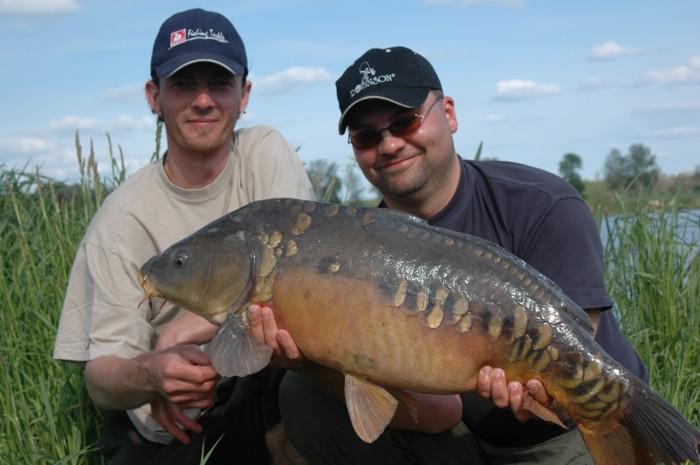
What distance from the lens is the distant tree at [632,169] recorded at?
15.6ft

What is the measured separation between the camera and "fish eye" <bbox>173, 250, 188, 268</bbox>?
2.63 m

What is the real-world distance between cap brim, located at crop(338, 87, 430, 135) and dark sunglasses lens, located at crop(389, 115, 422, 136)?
5cm

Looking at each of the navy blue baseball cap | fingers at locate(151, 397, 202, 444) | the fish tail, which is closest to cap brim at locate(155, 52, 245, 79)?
the navy blue baseball cap

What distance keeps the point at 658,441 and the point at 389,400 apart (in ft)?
2.13

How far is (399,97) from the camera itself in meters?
3.08

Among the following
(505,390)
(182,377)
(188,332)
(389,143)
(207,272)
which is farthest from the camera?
(389,143)

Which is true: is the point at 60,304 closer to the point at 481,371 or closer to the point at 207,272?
the point at 207,272

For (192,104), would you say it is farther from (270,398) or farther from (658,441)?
(658,441)

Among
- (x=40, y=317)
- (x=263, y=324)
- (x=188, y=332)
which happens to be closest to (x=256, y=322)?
(x=263, y=324)

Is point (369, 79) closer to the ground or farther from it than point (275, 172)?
farther from it

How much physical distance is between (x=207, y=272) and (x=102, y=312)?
0.77 m

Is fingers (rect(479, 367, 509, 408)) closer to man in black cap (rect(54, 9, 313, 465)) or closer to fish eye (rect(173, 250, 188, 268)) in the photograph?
fish eye (rect(173, 250, 188, 268))

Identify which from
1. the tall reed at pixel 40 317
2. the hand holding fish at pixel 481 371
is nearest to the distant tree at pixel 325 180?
the tall reed at pixel 40 317

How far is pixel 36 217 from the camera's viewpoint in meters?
4.66
